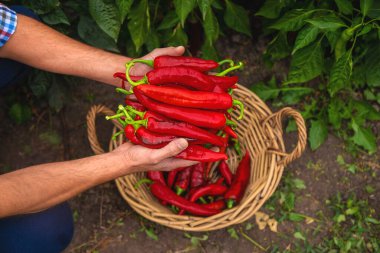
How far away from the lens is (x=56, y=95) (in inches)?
121

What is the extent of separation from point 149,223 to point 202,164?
1.89 feet

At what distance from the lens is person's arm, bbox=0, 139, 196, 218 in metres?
1.96

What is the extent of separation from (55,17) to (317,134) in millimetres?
1922

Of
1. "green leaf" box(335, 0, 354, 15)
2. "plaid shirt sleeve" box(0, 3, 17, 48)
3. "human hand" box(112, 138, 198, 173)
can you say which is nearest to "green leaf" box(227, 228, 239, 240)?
"human hand" box(112, 138, 198, 173)

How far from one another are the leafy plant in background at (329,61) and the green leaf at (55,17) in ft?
3.86

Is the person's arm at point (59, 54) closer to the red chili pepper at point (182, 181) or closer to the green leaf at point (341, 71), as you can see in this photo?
the red chili pepper at point (182, 181)

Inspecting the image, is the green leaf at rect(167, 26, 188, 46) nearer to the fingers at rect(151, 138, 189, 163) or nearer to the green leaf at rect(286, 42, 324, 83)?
the green leaf at rect(286, 42, 324, 83)

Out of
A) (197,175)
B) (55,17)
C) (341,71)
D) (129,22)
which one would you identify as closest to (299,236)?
(197,175)

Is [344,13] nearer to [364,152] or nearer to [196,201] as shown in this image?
[364,152]

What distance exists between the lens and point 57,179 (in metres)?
2.08

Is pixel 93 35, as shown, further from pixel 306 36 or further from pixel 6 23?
pixel 306 36

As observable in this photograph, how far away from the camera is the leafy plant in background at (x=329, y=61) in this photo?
8.05 ft

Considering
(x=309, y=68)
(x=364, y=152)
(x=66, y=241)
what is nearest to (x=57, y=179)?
(x=66, y=241)

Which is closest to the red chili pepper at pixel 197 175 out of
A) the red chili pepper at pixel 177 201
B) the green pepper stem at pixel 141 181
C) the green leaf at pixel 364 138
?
the red chili pepper at pixel 177 201
